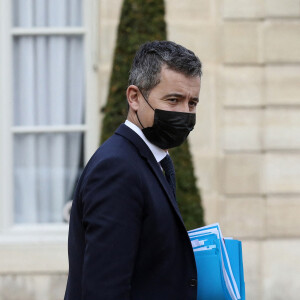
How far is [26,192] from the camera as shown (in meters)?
6.13

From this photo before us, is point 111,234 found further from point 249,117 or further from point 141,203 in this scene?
point 249,117

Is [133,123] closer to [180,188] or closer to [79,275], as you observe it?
[79,275]

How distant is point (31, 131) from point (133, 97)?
3.95m

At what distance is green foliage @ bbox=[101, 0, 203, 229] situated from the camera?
19.0ft

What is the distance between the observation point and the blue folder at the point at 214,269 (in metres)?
2.22

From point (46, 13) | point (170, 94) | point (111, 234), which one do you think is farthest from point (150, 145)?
point (46, 13)

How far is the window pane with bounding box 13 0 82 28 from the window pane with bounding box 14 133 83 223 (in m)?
1.05

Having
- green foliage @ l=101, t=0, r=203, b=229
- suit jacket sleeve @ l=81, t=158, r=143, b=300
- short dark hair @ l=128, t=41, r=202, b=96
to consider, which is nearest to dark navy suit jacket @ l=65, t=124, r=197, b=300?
suit jacket sleeve @ l=81, t=158, r=143, b=300

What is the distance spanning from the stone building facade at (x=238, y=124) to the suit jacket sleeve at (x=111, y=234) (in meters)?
3.95

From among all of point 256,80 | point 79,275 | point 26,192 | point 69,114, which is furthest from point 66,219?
point 79,275

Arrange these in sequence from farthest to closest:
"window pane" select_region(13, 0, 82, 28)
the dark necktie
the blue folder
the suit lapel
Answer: "window pane" select_region(13, 0, 82, 28) < the dark necktie < the blue folder < the suit lapel

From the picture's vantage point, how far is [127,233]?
1.94 metres

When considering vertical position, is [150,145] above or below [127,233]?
above

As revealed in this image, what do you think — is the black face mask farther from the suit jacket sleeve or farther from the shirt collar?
the suit jacket sleeve
